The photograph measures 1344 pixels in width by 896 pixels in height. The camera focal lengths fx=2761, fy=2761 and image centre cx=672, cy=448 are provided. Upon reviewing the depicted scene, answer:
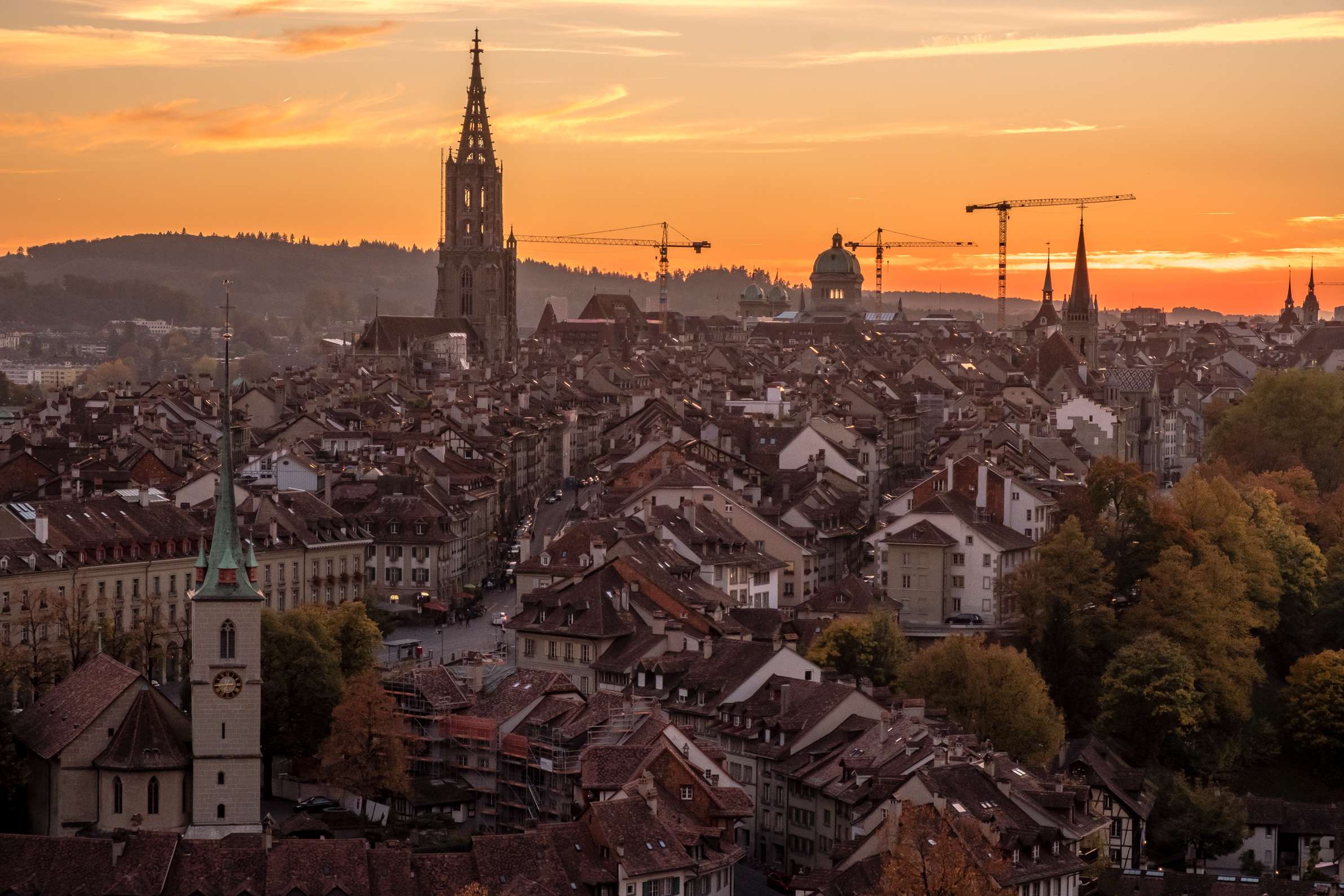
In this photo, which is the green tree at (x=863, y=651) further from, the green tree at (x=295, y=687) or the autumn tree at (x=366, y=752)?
the autumn tree at (x=366, y=752)

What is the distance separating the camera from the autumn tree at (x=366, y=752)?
2724 inches

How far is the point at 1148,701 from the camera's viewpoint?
82.6 m

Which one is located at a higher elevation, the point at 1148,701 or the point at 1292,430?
the point at 1292,430

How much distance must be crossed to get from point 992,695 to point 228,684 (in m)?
21.7

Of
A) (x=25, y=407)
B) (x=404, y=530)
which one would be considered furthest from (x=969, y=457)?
(x=25, y=407)

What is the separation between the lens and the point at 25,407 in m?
170

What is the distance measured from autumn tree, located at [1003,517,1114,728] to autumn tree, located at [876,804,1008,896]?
2445 centimetres

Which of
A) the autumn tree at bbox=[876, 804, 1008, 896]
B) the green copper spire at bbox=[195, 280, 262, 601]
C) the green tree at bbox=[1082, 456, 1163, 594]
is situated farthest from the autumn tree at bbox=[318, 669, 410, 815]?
the green tree at bbox=[1082, 456, 1163, 594]

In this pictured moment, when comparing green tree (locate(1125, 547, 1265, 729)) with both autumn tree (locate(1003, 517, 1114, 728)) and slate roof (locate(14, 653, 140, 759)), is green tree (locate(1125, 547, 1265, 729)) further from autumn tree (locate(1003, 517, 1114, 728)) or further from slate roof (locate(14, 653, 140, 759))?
slate roof (locate(14, 653, 140, 759))

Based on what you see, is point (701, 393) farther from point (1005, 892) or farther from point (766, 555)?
point (1005, 892)

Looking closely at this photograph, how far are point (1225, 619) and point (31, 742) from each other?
41.4 metres

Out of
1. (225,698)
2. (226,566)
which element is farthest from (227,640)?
(226,566)

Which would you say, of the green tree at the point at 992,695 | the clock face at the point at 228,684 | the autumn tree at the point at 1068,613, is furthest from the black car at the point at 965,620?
the clock face at the point at 228,684

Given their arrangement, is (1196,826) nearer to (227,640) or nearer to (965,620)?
(965,620)
